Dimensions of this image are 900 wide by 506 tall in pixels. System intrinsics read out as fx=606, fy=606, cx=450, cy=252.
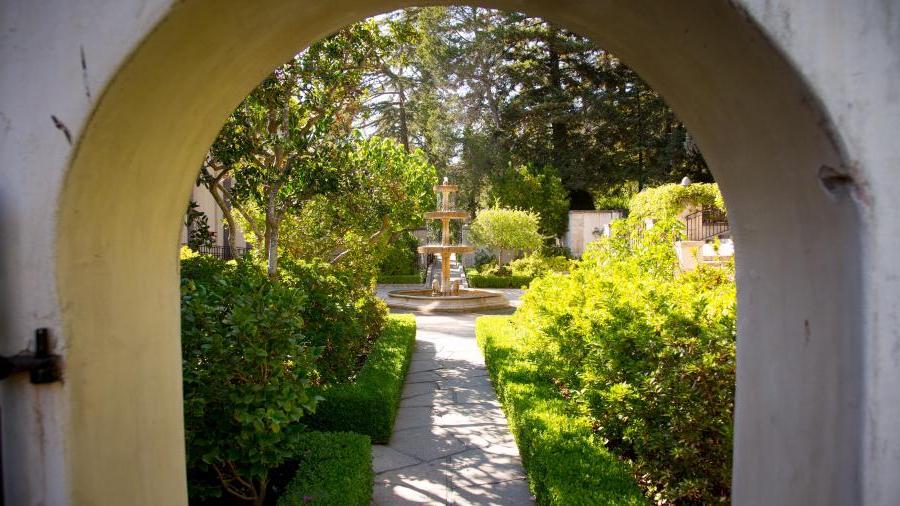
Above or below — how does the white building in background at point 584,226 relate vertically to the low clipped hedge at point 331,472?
above

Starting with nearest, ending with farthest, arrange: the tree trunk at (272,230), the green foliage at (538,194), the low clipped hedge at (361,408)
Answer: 1. the low clipped hedge at (361,408)
2. the tree trunk at (272,230)
3. the green foliage at (538,194)

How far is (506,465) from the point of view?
4.93 meters

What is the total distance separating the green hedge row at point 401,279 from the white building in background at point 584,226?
750cm

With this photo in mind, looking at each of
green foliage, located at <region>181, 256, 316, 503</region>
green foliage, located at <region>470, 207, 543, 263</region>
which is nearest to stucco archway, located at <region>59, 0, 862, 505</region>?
green foliage, located at <region>181, 256, 316, 503</region>

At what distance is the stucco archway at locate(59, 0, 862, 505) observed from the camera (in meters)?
1.54

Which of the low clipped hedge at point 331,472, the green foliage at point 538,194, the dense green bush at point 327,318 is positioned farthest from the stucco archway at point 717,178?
the green foliage at point 538,194

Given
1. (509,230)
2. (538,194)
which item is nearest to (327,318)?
(509,230)

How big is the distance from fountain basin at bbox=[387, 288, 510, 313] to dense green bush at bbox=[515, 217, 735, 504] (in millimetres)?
10096

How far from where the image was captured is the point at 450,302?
625 inches

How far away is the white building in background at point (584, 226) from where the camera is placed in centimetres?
2583
